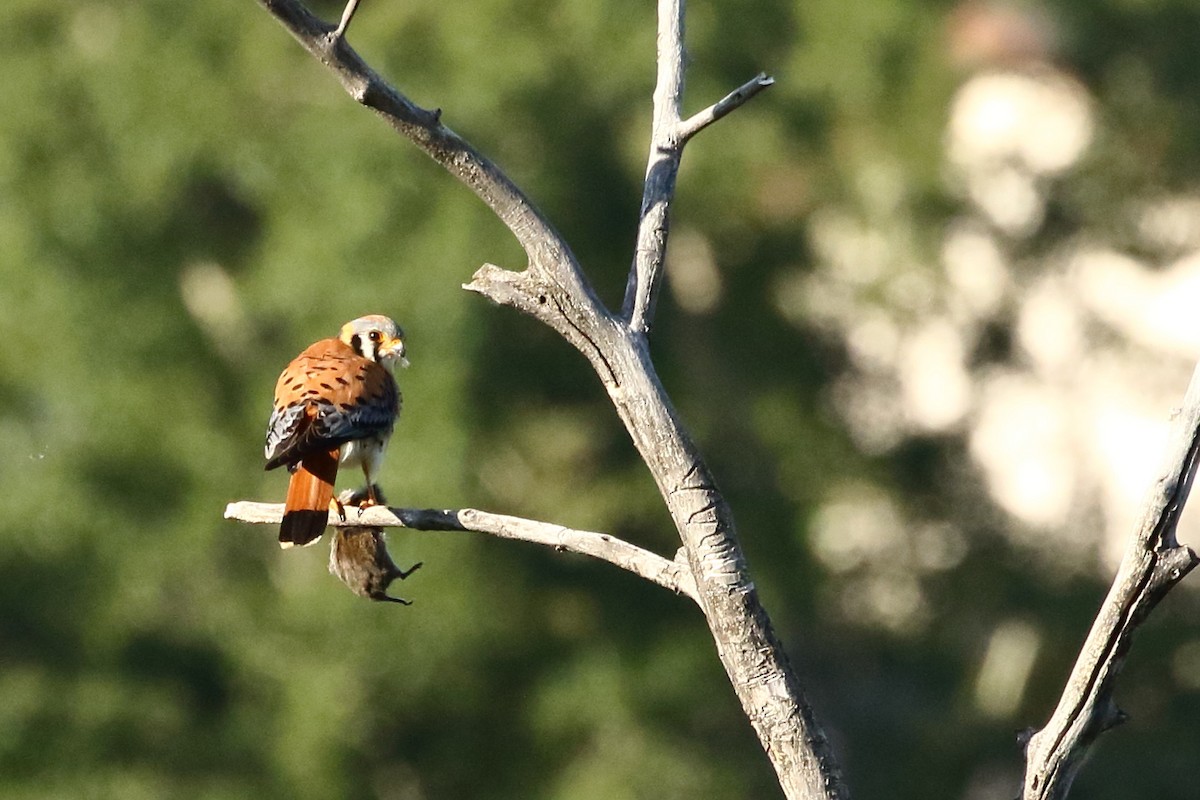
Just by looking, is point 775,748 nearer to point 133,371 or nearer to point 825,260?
point 133,371

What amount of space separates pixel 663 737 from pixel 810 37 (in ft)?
10.7

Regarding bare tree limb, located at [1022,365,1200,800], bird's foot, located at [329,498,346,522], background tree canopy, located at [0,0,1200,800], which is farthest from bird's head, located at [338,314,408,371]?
bare tree limb, located at [1022,365,1200,800]

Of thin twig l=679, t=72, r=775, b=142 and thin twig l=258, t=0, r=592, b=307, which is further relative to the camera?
thin twig l=679, t=72, r=775, b=142

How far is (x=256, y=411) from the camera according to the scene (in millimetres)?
7070

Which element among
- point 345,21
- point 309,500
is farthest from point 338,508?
point 345,21

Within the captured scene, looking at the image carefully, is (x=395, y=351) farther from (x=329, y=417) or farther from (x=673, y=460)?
(x=673, y=460)

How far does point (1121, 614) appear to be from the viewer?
6.73 ft

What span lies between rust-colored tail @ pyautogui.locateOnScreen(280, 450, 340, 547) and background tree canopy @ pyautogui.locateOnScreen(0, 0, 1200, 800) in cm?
291

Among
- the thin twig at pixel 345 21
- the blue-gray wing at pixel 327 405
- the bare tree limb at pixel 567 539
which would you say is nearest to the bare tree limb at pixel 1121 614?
the bare tree limb at pixel 567 539

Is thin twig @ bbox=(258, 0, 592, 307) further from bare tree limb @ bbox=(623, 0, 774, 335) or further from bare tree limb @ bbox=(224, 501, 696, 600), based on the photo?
bare tree limb @ bbox=(224, 501, 696, 600)

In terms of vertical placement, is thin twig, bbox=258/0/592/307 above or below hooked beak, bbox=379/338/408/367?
below

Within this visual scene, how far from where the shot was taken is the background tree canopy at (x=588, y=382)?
685cm

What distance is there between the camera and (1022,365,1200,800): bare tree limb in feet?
6.52

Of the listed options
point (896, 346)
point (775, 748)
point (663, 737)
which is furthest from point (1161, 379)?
point (775, 748)
